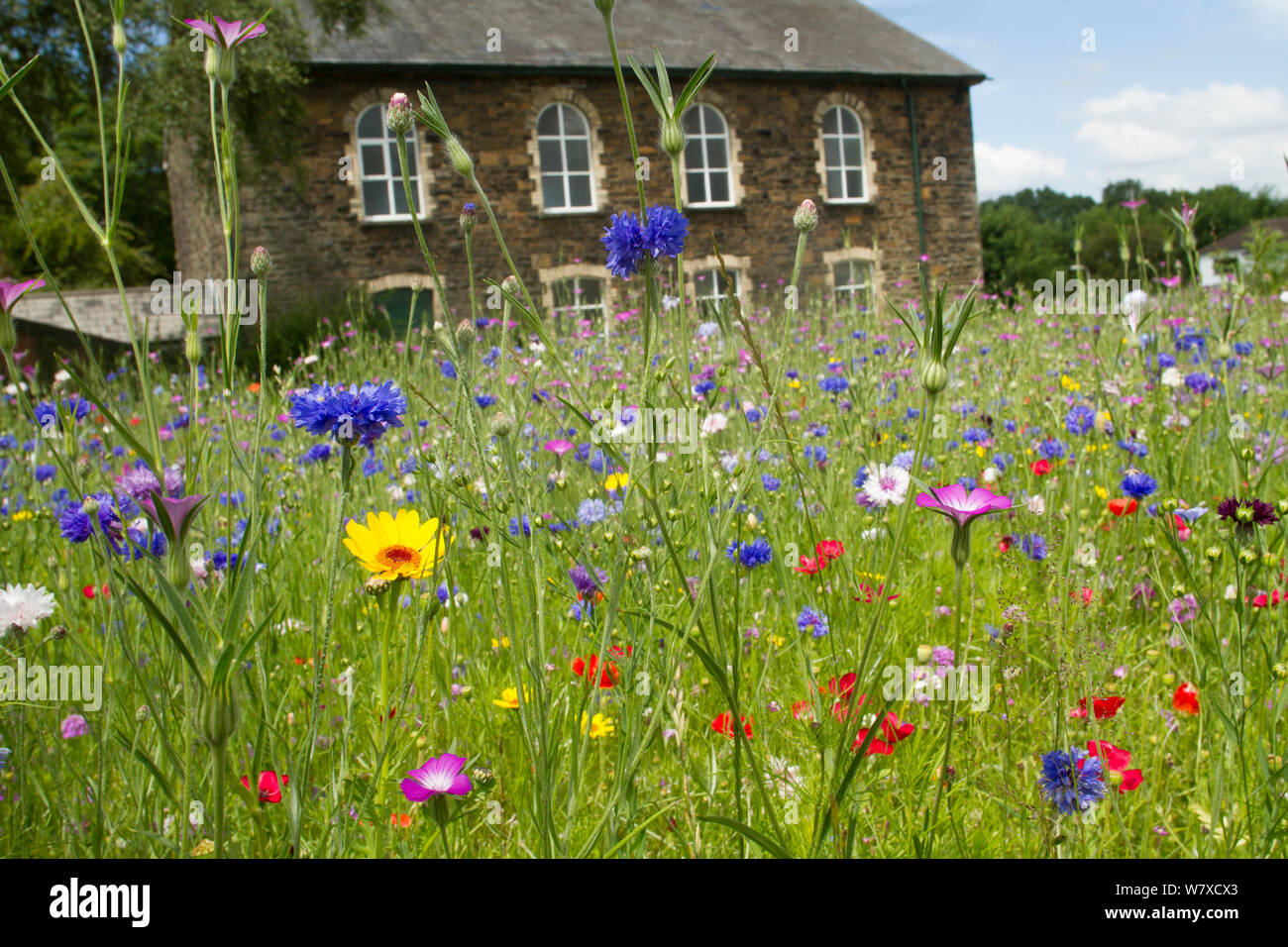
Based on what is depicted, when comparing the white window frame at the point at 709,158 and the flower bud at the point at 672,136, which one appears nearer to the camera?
the flower bud at the point at 672,136

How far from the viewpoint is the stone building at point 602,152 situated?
12.5 meters

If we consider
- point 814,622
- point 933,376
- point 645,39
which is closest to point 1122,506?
point 814,622

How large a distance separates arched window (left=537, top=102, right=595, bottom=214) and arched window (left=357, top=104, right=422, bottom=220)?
1.99m

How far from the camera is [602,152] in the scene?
14.0 m

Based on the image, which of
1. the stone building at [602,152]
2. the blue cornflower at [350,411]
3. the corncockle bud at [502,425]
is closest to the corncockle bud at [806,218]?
the corncockle bud at [502,425]

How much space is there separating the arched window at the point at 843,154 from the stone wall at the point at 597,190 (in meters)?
0.18

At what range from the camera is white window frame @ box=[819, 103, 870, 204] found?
1548 centimetres

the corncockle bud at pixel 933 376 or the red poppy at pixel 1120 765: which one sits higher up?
the corncockle bud at pixel 933 376

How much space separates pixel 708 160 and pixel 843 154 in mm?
2624

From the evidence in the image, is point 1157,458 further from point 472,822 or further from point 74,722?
point 74,722

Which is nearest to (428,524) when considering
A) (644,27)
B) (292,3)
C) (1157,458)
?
(1157,458)

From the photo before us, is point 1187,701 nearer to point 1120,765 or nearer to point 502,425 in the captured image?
point 1120,765

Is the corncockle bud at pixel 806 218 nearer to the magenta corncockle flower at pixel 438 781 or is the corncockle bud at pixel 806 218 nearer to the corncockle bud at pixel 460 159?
the corncockle bud at pixel 460 159
